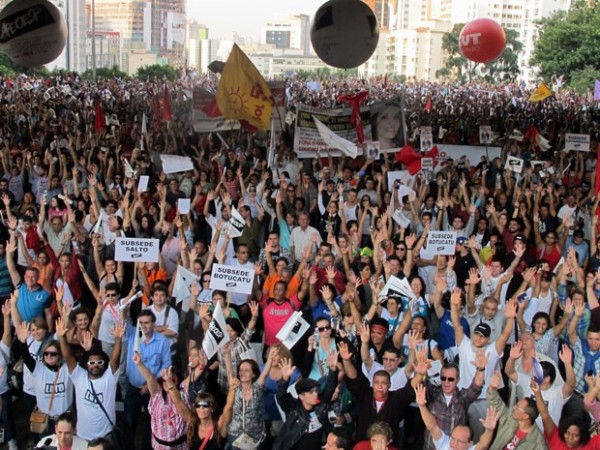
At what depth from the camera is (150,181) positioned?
1036cm

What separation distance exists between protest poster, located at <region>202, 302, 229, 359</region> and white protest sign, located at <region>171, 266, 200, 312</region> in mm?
938

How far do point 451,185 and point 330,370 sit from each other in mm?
6246

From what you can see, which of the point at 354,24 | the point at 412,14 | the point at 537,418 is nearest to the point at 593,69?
the point at 354,24

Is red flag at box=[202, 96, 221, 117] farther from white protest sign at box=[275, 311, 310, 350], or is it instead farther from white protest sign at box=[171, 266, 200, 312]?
white protest sign at box=[275, 311, 310, 350]

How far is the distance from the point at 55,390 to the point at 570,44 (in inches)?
2188

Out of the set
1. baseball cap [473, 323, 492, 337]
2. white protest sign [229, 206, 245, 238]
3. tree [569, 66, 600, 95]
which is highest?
tree [569, 66, 600, 95]

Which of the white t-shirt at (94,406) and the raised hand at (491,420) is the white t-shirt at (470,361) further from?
the white t-shirt at (94,406)

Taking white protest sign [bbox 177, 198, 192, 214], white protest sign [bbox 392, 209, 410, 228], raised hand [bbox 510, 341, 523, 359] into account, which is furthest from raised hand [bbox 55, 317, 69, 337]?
white protest sign [bbox 392, 209, 410, 228]

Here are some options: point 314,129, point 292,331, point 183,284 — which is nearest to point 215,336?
point 292,331

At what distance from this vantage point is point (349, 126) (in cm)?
1281

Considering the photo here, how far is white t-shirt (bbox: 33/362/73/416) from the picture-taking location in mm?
5191

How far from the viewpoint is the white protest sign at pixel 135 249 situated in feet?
21.8

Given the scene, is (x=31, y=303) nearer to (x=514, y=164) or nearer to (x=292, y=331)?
(x=292, y=331)

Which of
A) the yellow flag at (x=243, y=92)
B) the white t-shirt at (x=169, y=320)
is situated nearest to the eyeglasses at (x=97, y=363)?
the white t-shirt at (x=169, y=320)
